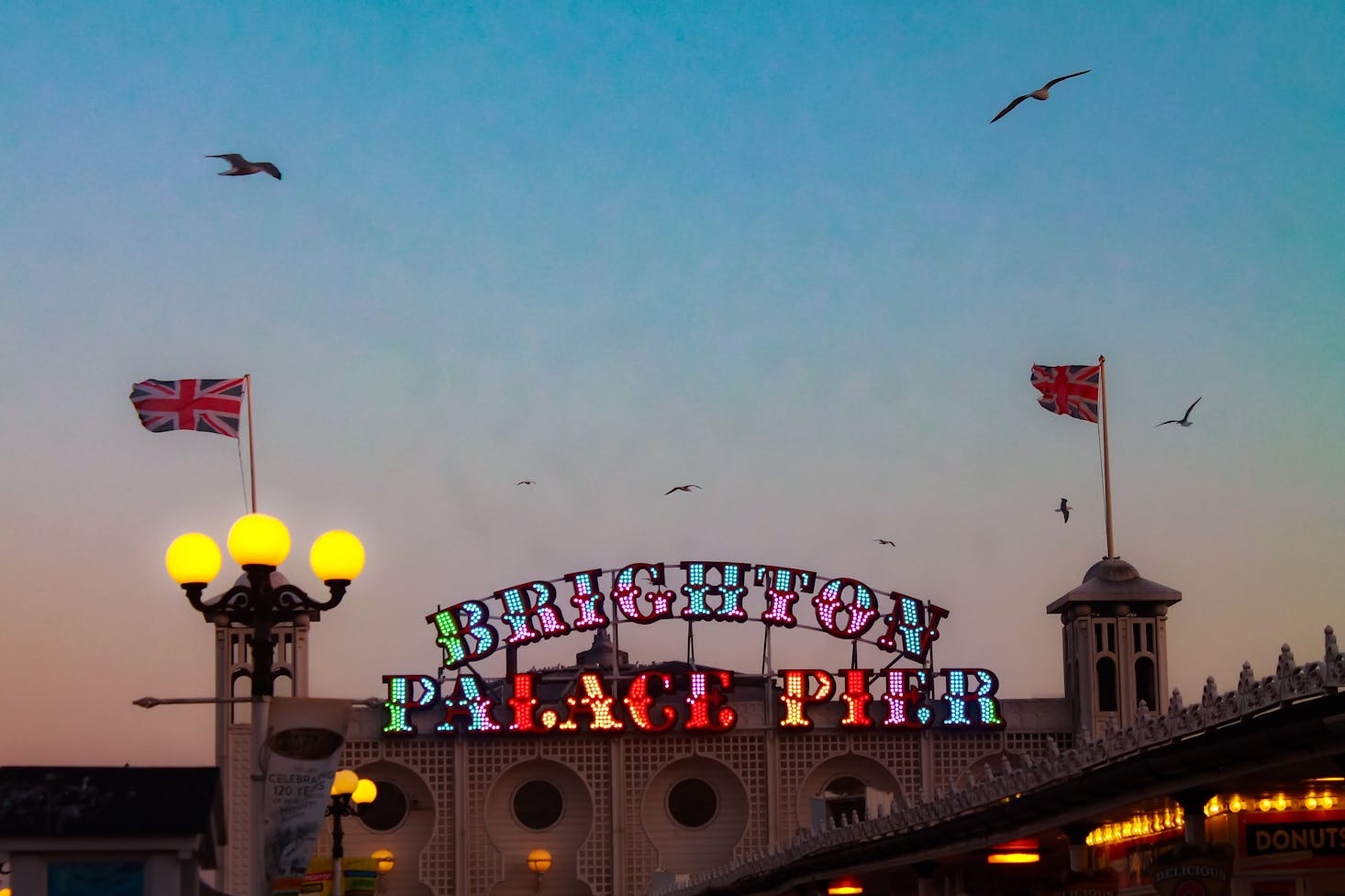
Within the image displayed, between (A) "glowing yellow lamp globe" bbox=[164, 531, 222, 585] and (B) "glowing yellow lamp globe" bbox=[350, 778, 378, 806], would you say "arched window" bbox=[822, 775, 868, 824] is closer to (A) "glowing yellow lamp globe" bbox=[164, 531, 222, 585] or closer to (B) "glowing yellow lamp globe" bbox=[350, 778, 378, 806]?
(B) "glowing yellow lamp globe" bbox=[350, 778, 378, 806]

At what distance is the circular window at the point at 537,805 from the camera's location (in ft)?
207

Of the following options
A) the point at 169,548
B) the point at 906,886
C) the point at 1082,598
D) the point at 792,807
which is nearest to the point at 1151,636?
the point at 1082,598

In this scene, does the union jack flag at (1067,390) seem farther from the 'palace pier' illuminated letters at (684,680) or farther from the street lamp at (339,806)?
the street lamp at (339,806)

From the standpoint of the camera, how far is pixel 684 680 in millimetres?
63281

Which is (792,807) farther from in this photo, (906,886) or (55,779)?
(55,779)

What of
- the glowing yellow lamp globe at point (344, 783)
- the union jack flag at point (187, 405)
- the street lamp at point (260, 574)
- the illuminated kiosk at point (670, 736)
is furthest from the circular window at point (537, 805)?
the street lamp at point (260, 574)

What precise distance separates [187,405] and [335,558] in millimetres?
16998

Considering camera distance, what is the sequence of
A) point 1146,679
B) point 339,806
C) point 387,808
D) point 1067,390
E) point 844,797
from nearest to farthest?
point 339,806 < point 844,797 < point 1067,390 < point 387,808 < point 1146,679

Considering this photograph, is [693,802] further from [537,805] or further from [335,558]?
[335,558]

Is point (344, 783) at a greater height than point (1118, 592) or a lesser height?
lesser

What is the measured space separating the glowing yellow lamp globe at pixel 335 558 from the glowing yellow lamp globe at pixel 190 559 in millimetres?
1151

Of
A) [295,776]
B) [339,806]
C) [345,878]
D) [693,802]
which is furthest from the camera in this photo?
[693,802]

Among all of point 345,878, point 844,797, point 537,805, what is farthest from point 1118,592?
point 345,878

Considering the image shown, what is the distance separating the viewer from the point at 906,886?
139 feet
